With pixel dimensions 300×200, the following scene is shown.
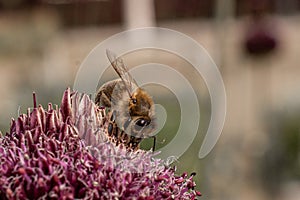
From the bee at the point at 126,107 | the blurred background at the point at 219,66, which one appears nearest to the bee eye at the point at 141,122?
the bee at the point at 126,107

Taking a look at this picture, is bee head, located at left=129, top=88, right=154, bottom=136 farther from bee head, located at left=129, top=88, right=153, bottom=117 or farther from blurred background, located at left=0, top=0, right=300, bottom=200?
blurred background, located at left=0, top=0, right=300, bottom=200

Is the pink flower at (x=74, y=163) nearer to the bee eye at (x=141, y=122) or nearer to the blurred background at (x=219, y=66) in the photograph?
the bee eye at (x=141, y=122)

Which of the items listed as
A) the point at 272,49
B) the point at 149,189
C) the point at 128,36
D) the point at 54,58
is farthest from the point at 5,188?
the point at 128,36

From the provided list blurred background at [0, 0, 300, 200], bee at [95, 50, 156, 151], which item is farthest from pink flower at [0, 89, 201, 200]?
blurred background at [0, 0, 300, 200]

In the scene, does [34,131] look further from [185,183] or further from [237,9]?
[237,9]

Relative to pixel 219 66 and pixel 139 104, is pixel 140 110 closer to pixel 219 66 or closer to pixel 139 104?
pixel 139 104

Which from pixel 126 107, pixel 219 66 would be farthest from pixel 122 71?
pixel 219 66
